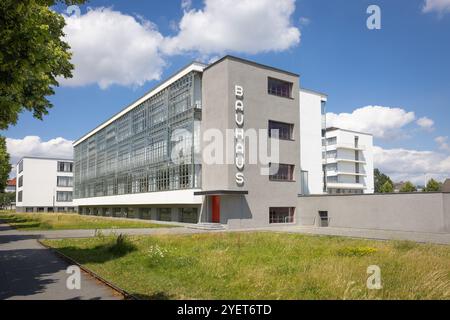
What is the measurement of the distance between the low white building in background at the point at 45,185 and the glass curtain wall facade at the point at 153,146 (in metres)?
44.8

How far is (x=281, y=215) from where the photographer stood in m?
40.0

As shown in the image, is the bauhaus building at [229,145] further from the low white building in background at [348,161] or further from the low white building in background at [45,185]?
the low white building in background at [45,185]

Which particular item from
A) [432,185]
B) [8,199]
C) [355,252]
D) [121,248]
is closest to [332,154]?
[432,185]

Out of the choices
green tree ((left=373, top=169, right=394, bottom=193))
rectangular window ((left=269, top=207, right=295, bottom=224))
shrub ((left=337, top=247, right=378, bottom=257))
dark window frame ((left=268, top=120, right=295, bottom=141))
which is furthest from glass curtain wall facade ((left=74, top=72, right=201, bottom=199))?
green tree ((left=373, top=169, right=394, bottom=193))

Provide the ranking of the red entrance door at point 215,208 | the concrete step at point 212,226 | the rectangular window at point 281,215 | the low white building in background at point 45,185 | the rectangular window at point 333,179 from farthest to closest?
the low white building in background at point 45,185, the rectangular window at point 333,179, the rectangular window at point 281,215, the red entrance door at point 215,208, the concrete step at point 212,226

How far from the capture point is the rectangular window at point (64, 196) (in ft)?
369

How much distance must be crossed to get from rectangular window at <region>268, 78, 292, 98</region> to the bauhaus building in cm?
11

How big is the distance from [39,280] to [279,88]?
3410cm

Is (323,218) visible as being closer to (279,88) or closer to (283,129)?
(283,129)

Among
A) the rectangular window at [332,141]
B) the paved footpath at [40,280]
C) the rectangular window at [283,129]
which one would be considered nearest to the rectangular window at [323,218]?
the rectangular window at [283,129]

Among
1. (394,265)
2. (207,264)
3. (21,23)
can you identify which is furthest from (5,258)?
(394,265)

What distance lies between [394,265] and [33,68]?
12.7m

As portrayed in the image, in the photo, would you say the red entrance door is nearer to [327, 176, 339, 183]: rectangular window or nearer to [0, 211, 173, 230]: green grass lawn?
[0, 211, 173, 230]: green grass lawn

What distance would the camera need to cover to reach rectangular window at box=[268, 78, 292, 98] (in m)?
40.8
